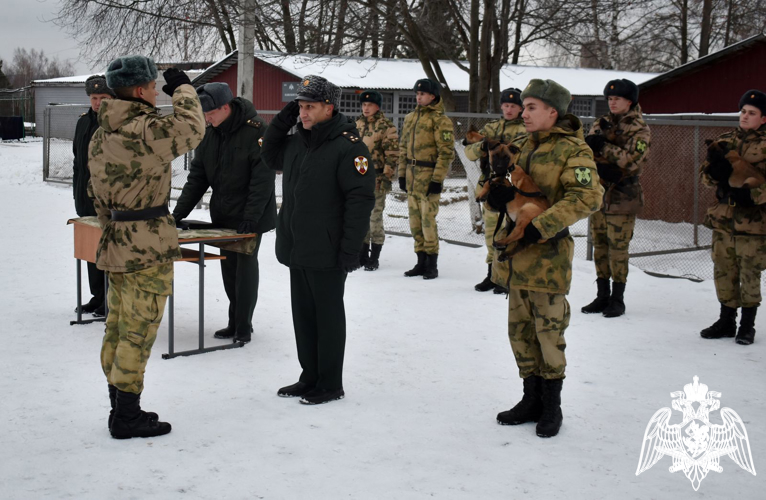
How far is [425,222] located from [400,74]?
772 inches

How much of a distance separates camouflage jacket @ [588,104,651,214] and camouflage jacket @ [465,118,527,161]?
→ 0.79 meters

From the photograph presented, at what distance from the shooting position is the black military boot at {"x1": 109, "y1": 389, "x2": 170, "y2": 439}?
4398 mm

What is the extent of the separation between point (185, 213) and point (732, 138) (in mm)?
4347

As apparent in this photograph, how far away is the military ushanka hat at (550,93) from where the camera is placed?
4.41 metres

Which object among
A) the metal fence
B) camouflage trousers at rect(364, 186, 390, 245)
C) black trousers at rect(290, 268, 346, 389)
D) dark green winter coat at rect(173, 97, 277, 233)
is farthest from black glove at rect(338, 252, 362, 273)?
the metal fence

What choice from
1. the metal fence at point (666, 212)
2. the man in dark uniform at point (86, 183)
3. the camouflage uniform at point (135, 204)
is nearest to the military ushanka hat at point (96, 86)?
the man in dark uniform at point (86, 183)

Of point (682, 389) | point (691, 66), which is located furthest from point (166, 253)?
point (691, 66)

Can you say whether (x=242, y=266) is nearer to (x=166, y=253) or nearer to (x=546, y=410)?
(x=166, y=253)

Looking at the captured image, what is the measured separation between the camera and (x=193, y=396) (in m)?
5.15

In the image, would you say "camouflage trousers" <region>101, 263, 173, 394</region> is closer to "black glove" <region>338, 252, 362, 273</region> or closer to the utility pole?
A: "black glove" <region>338, 252, 362, 273</region>

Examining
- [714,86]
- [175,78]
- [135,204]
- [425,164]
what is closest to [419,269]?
[425,164]

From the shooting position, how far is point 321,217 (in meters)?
4.89

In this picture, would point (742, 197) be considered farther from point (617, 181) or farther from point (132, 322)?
point (132, 322)

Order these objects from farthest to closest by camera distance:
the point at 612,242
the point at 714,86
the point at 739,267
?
1. the point at 714,86
2. the point at 612,242
3. the point at 739,267
